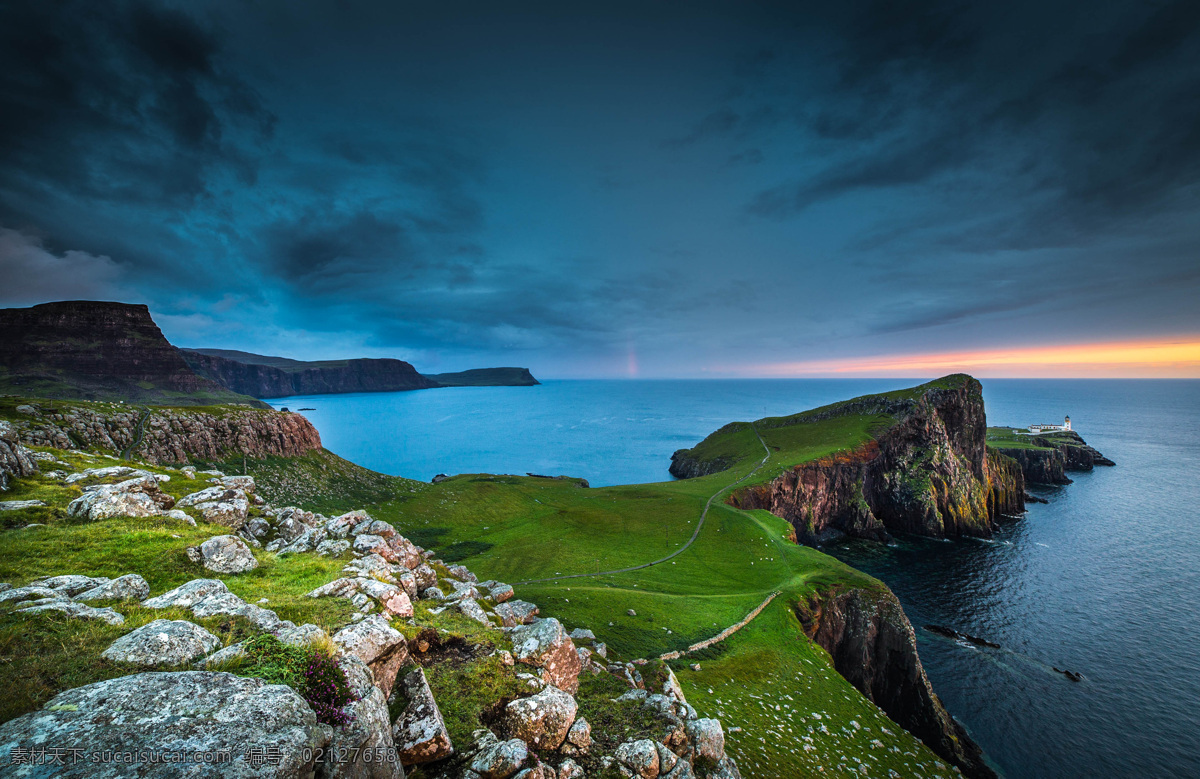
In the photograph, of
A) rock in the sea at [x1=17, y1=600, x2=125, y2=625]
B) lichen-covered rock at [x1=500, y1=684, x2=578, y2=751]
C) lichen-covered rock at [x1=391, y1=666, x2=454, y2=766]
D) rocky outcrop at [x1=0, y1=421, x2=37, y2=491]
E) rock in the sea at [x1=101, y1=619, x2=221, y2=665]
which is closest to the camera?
rock in the sea at [x1=101, y1=619, x2=221, y2=665]

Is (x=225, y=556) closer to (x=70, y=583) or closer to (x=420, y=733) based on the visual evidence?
(x=70, y=583)

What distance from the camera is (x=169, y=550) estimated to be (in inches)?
507

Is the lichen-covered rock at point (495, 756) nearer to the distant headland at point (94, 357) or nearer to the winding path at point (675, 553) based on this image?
the winding path at point (675, 553)

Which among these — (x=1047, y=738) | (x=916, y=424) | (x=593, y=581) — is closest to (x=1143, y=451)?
(x=916, y=424)

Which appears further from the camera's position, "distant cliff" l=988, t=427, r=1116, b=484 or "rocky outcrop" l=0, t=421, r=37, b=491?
"distant cliff" l=988, t=427, r=1116, b=484

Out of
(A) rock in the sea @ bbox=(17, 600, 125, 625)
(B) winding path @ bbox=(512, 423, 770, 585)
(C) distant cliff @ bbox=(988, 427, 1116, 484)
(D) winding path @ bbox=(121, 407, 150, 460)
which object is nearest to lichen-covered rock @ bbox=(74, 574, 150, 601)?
(A) rock in the sea @ bbox=(17, 600, 125, 625)

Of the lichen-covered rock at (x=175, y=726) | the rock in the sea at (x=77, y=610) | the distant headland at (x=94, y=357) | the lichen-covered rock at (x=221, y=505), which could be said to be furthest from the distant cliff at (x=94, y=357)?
the lichen-covered rock at (x=175, y=726)

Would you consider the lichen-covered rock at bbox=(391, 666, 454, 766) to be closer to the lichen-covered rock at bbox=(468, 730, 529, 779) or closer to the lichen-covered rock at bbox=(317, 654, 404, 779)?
the lichen-covered rock at bbox=(317, 654, 404, 779)

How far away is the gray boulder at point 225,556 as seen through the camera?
43.5ft

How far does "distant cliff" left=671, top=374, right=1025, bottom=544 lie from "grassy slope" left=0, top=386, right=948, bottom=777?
13198 mm

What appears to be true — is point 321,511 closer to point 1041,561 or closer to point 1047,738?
point 1047,738

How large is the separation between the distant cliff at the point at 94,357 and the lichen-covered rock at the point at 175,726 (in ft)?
616

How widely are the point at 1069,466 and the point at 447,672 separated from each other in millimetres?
183779

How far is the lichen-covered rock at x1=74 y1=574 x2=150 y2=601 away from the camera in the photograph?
373 inches
